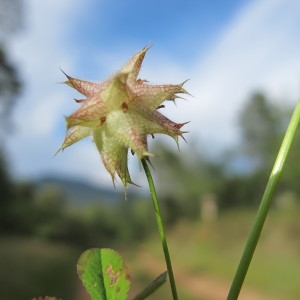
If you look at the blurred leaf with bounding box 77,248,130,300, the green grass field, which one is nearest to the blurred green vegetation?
the green grass field

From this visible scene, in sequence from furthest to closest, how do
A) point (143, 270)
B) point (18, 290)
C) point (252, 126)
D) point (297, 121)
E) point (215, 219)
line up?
1. point (252, 126)
2. point (215, 219)
3. point (143, 270)
4. point (18, 290)
5. point (297, 121)

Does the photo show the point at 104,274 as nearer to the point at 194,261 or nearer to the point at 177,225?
the point at 194,261

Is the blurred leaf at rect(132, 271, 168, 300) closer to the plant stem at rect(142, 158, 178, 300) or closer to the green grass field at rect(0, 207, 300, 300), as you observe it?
the plant stem at rect(142, 158, 178, 300)

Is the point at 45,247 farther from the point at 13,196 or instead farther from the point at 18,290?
the point at 18,290

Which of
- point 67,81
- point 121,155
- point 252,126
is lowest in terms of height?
point 121,155

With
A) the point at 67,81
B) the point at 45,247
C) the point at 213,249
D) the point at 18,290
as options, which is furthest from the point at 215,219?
the point at 67,81

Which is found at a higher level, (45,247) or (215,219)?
(215,219)

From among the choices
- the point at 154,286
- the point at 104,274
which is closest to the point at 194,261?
the point at 104,274
